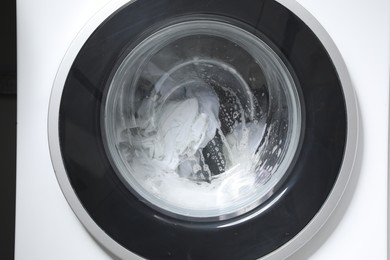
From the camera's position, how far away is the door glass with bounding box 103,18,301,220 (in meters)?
0.76

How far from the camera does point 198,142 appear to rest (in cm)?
82

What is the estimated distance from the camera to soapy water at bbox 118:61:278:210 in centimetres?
79

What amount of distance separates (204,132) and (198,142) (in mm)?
23

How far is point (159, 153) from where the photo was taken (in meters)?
0.81

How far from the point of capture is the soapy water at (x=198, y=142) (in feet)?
2.60

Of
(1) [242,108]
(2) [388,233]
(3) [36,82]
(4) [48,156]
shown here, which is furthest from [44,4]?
(2) [388,233]

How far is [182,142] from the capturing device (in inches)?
32.0

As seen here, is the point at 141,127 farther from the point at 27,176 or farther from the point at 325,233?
the point at 325,233

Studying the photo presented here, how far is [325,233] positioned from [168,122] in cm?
36

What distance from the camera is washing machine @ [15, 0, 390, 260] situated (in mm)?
718

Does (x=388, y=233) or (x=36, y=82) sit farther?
(x=388, y=233)

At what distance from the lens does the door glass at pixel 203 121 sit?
2.49 feet

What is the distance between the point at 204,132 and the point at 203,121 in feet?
0.07

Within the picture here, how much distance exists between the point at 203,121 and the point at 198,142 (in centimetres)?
4
